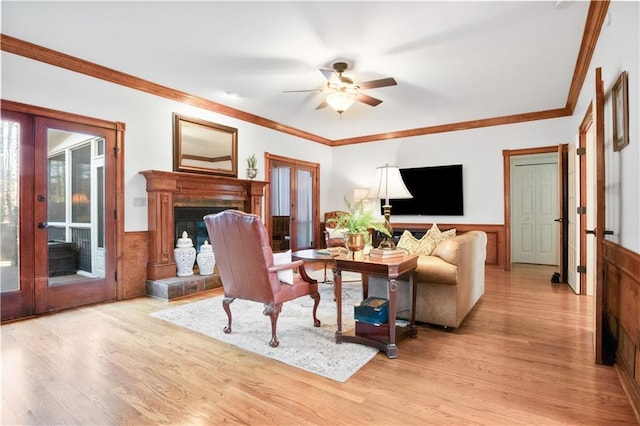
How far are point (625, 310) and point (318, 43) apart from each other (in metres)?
3.26

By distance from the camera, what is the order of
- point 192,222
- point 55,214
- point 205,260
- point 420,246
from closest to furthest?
1. point 420,246
2. point 55,214
3. point 205,260
4. point 192,222

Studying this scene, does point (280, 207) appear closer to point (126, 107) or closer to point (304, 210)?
point (304, 210)

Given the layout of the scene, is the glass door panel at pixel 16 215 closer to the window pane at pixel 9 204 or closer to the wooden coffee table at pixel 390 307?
the window pane at pixel 9 204

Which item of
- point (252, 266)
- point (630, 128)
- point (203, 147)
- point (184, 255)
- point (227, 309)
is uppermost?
point (203, 147)

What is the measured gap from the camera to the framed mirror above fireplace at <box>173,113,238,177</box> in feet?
15.7

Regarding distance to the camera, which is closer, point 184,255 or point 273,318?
point 273,318

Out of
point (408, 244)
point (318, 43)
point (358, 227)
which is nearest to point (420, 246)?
point (408, 244)

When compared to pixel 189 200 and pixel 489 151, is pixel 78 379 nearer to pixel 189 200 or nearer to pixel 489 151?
pixel 189 200

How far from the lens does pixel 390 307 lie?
8.16ft

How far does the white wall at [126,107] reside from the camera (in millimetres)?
3404

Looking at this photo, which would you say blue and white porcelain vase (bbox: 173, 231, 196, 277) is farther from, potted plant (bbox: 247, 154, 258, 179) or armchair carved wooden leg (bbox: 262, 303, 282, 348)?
armchair carved wooden leg (bbox: 262, 303, 282, 348)

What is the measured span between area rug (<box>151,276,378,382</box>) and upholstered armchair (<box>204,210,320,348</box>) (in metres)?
0.15

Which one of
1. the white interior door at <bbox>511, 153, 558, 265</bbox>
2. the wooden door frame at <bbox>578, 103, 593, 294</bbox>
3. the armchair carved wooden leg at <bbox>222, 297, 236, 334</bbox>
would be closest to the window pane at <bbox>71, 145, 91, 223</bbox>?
the armchair carved wooden leg at <bbox>222, 297, 236, 334</bbox>

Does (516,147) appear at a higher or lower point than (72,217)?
higher
